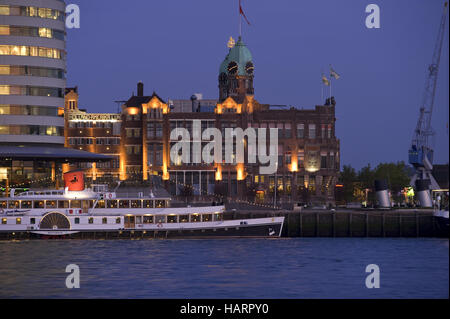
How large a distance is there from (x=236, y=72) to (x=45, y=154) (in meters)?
56.7

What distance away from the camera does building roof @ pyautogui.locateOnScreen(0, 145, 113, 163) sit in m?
126

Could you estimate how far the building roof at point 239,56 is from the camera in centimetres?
17562

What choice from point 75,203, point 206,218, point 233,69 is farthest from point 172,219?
point 233,69

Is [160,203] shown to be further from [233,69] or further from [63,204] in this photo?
[233,69]

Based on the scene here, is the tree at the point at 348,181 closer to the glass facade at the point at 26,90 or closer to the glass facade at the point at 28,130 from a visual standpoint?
the glass facade at the point at 28,130

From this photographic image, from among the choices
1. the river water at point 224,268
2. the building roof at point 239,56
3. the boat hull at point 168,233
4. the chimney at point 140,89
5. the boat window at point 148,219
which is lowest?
the river water at point 224,268

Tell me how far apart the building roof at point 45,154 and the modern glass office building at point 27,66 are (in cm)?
380

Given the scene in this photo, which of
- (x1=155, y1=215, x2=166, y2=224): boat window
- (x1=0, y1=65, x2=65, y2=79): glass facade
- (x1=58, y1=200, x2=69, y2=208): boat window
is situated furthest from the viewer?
(x1=0, y1=65, x2=65, y2=79): glass facade

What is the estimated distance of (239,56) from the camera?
577ft

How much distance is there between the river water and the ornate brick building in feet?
173

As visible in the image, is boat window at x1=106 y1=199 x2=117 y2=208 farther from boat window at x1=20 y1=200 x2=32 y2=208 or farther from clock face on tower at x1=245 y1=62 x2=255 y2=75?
clock face on tower at x1=245 y1=62 x2=255 y2=75

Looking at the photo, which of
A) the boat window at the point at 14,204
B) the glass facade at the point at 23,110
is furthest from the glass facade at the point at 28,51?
the boat window at the point at 14,204

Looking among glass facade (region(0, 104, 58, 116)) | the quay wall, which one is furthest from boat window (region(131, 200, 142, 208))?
glass facade (region(0, 104, 58, 116))
